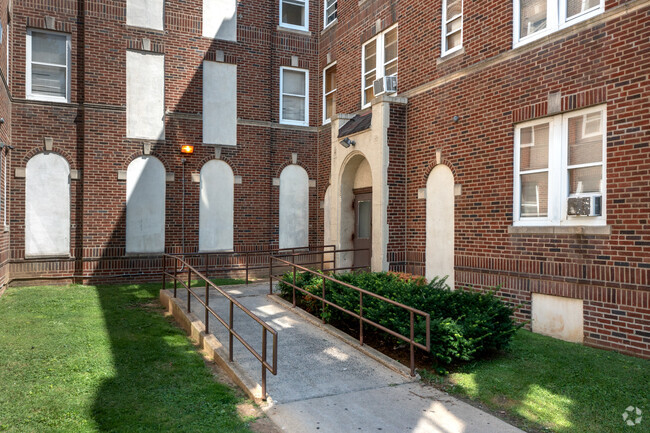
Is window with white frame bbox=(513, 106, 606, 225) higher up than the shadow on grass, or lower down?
higher up

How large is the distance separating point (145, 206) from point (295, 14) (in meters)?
7.72

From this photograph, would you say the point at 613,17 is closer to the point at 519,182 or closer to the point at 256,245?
the point at 519,182

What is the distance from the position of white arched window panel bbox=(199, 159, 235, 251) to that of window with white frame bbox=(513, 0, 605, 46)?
8.73 meters

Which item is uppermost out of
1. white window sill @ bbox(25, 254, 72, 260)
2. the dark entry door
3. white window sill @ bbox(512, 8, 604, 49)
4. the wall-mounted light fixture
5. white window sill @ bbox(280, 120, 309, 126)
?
white window sill @ bbox(512, 8, 604, 49)

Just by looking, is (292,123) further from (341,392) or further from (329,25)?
(341,392)

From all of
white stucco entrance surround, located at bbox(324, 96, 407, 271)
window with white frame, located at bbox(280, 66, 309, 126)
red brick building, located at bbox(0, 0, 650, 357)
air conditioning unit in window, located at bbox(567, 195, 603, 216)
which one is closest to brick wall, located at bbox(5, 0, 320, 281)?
red brick building, located at bbox(0, 0, 650, 357)

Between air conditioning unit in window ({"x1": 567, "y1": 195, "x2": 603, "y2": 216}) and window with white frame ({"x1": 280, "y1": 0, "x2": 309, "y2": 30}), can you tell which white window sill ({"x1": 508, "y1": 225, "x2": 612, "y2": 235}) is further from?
window with white frame ({"x1": 280, "y1": 0, "x2": 309, "y2": 30})

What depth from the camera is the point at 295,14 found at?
15.8 meters

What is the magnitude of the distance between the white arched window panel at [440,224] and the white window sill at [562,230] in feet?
5.56

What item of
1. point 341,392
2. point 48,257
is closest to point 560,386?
point 341,392

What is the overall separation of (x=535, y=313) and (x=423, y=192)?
368cm

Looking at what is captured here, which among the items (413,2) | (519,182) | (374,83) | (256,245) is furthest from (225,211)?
(519,182)

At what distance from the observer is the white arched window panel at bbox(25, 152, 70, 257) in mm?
12336

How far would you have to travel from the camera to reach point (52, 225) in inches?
493
